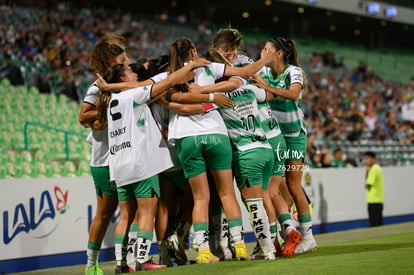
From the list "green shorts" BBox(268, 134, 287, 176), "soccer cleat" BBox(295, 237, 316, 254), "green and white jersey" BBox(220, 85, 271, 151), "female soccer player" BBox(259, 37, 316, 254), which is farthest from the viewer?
"female soccer player" BBox(259, 37, 316, 254)

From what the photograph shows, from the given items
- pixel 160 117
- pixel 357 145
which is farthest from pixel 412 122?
pixel 160 117

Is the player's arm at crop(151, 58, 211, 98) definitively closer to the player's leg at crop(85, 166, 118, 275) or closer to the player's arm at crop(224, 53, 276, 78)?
the player's arm at crop(224, 53, 276, 78)

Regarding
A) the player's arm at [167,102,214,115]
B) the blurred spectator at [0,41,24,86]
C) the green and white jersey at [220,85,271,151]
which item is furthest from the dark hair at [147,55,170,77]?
the blurred spectator at [0,41,24,86]

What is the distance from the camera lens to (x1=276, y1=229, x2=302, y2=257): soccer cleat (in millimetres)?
8555

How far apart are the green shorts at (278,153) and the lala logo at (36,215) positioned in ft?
12.4

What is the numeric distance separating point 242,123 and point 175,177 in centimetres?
89

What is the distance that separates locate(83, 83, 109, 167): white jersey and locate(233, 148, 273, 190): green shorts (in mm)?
1380

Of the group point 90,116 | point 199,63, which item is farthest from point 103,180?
point 199,63

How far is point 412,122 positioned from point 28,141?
612 inches

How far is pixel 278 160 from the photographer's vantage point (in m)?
8.95

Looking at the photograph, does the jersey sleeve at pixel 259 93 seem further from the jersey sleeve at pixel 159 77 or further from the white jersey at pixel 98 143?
the white jersey at pixel 98 143

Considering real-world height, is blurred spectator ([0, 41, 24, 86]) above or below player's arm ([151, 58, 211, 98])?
above

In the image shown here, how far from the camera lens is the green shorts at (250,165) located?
318 inches

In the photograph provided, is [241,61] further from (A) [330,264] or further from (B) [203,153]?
(A) [330,264]
